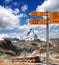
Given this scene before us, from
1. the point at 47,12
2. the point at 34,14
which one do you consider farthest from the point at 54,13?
the point at 34,14

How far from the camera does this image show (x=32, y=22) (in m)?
19.2

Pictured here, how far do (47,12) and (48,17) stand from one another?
0.47 metres

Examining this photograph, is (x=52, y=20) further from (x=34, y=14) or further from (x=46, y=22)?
(x=34, y=14)

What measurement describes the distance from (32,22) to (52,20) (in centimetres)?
182

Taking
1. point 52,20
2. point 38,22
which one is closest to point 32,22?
point 38,22

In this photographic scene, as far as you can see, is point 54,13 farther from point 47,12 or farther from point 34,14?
point 34,14

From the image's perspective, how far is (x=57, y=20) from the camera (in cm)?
1902

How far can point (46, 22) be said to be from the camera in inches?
744

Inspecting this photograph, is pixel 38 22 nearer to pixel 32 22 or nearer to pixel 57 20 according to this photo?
pixel 32 22

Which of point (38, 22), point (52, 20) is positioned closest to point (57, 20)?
point (52, 20)

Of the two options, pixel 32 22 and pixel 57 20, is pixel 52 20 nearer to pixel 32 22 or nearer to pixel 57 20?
pixel 57 20

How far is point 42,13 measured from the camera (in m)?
19.3

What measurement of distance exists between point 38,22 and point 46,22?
2.48 ft

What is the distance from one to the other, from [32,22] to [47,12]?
1625 millimetres
